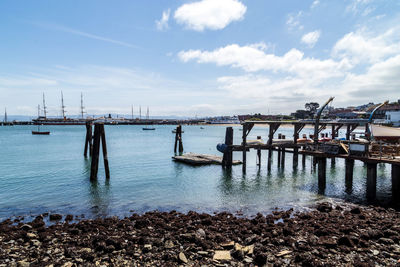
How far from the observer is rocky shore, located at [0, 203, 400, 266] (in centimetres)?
848

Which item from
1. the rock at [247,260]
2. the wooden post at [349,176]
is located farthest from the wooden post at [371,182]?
the rock at [247,260]

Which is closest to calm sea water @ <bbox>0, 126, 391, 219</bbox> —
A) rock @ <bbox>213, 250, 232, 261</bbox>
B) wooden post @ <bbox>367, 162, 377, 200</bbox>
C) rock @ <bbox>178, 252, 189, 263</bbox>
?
wooden post @ <bbox>367, 162, 377, 200</bbox>

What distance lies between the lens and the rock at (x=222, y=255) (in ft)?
28.1

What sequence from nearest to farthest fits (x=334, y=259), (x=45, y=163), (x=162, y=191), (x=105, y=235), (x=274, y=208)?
1. (x=334, y=259)
2. (x=105, y=235)
3. (x=274, y=208)
4. (x=162, y=191)
5. (x=45, y=163)

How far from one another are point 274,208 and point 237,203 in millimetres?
2293

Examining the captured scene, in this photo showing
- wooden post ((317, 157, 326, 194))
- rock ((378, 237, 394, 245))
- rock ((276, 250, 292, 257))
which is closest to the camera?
rock ((276, 250, 292, 257))

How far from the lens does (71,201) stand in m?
16.4

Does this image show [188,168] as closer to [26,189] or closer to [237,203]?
[237,203]

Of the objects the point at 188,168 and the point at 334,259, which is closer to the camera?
the point at 334,259

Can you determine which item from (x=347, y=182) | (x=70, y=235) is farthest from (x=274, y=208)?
(x=70, y=235)

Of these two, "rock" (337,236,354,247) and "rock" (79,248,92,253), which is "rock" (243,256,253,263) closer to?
"rock" (337,236,354,247)

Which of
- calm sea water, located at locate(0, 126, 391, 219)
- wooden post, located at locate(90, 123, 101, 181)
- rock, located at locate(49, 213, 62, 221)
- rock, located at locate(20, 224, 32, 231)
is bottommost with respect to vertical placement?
calm sea water, located at locate(0, 126, 391, 219)

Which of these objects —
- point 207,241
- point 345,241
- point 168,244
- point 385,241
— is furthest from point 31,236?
point 385,241

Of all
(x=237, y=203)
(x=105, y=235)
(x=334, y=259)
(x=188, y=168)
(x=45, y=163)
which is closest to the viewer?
(x=334, y=259)
